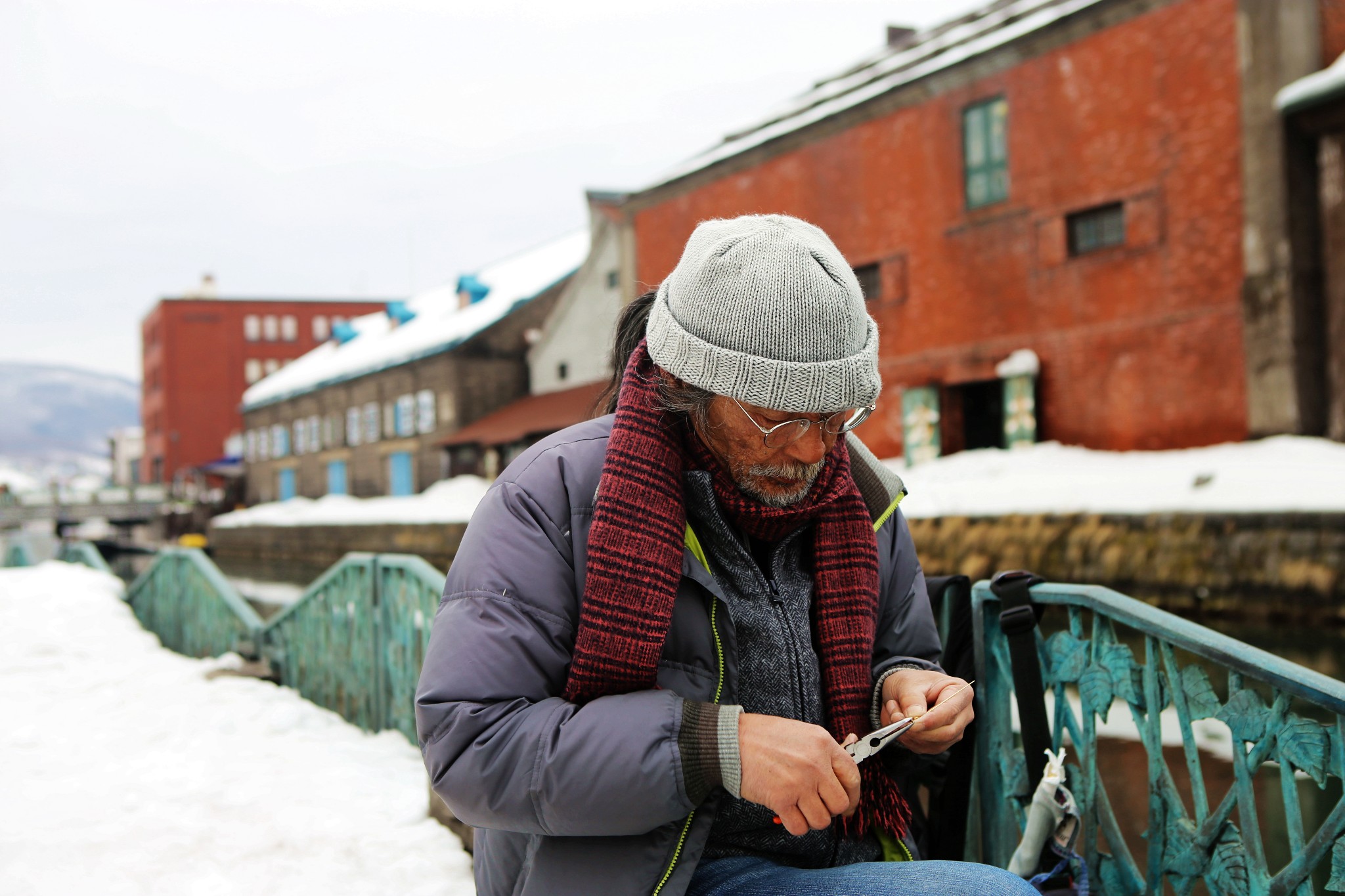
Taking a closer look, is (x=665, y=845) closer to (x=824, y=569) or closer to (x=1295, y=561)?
(x=824, y=569)

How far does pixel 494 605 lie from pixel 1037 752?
1.38 meters

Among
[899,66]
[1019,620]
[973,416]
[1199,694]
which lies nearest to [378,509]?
[973,416]

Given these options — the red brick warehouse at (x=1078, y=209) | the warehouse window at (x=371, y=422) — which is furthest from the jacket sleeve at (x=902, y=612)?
the warehouse window at (x=371, y=422)

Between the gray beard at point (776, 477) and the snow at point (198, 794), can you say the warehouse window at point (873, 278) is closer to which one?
the snow at point (198, 794)

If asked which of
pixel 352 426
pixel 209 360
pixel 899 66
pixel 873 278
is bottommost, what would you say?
pixel 352 426

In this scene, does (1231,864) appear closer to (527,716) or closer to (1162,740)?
(1162,740)

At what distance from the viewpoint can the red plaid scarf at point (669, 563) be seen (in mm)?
1492

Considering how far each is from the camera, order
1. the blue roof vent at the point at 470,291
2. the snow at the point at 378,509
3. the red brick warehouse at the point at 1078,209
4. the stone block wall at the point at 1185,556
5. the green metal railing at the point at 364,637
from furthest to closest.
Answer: the blue roof vent at the point at 470,291 → the snow at the point at 378,509 → the red brick warehouse at the point at 1078,209 → the stone block wall at the point at 1185,556 → the green metal railing at the point at 364,637

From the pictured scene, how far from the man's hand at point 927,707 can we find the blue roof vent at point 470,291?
32.1 m

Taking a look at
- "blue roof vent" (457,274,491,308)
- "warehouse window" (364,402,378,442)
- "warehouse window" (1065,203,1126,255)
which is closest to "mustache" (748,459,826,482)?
"warehouse window" (1065,203,1126,255)

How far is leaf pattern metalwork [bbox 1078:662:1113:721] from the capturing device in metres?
2.14

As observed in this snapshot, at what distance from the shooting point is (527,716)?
4.69 feet

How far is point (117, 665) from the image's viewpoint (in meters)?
5.81

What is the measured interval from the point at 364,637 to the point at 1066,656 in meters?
3.29
